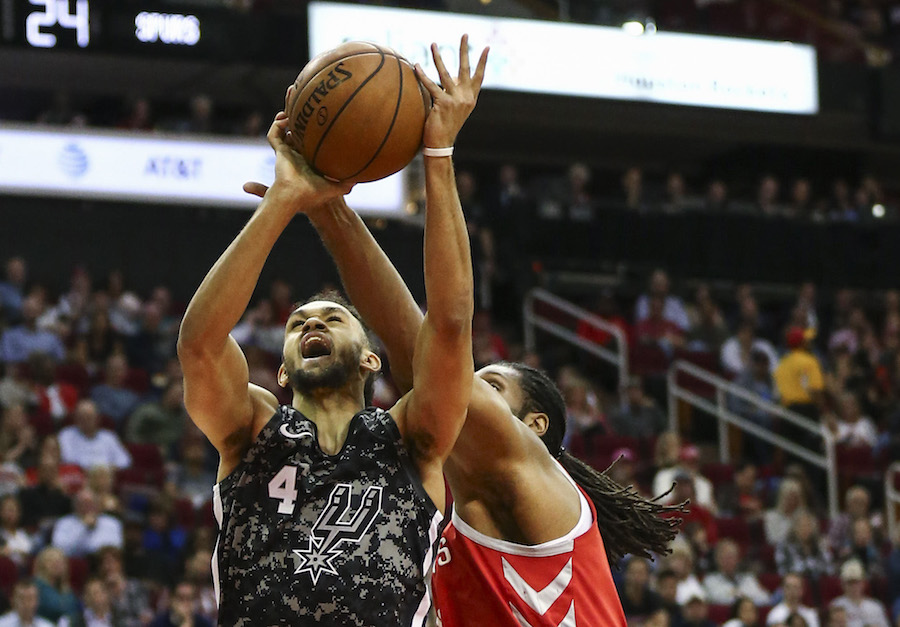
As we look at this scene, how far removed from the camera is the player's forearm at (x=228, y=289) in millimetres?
3307

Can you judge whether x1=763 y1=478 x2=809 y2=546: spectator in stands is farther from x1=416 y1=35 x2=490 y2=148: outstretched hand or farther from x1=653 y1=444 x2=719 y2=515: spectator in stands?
x1=416 y1=35 x2=490 y2=148: outstretched hand

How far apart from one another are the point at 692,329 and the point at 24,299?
6.49 m

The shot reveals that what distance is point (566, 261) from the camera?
1548 centimetres

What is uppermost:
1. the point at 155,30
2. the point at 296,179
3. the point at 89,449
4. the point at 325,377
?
the point at 296,179

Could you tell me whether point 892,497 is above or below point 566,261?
below

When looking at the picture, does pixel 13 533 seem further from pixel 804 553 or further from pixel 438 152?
pixel 438 152

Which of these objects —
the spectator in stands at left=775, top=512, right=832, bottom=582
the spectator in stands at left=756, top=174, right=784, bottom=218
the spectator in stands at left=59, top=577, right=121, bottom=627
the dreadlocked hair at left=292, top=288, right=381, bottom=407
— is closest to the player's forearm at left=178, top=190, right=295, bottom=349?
the dreadlocked hair at left=292, top=288, right=381, bottom=407

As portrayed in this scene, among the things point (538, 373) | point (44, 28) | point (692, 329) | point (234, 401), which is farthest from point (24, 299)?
point (234, 401)

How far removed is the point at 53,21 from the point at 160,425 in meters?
3.44

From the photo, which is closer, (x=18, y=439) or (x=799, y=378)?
(x=18, y=439)

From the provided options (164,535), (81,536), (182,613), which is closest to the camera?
(182,613)

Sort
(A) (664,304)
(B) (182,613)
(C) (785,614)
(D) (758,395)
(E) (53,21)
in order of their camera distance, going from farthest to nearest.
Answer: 1. (A) (664,304)
2. (D) (758,395)
3. (E) (53,21)
4. (C) (785,614)
5. (B) (182,613)

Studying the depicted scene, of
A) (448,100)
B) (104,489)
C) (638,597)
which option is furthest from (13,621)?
(448,100)

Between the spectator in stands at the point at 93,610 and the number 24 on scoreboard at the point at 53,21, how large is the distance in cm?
→ 493
